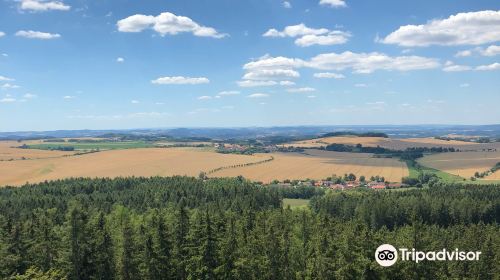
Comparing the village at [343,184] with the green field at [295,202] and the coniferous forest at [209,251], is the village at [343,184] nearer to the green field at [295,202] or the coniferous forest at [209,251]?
the green field at [295,202]

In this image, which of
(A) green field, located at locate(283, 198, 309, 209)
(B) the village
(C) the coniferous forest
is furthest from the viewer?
(B) the village

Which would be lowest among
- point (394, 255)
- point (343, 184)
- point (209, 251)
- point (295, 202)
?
point (295, 202)

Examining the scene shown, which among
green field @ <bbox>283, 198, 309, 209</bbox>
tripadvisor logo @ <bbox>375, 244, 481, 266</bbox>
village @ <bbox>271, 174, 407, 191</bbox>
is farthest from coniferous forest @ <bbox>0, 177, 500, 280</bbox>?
village @ <bbox>271, 174, 407, 191</bbox>

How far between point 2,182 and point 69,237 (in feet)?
438

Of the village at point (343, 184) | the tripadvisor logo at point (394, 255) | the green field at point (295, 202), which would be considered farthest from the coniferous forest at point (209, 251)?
the village at point (343, 184)

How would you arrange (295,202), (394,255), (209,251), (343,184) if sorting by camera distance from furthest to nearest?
(343,184)
(295,202)
(209,251)
(394,255)

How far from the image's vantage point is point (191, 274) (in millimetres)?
47438

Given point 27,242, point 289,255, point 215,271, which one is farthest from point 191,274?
point 27,242

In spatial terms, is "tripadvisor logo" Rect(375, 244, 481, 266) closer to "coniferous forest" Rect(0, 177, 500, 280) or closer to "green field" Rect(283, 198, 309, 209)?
"coniferous forest" Rect(0, 177, 500, 280)

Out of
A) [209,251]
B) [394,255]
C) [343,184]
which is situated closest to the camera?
[394,255]

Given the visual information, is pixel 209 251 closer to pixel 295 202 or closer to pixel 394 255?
pixel 394 255

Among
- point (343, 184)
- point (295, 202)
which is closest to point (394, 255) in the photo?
point (295, 202)

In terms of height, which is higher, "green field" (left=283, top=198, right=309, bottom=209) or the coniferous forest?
the coniferous forest

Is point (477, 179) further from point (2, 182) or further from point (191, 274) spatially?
point (2, 182)
